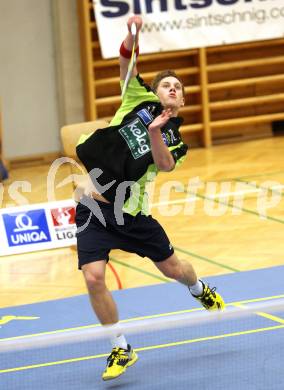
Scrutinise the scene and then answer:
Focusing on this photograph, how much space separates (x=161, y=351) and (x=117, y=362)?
54 centimetres

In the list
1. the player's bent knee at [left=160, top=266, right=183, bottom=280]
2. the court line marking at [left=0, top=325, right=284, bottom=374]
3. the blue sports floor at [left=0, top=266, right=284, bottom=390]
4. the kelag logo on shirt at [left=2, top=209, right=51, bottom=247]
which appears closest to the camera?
the blue sports floor at [left=0, top=266, right=284, bottom=390]

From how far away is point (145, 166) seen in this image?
5.90 metres

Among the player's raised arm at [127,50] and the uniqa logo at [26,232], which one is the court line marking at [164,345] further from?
the uniqa logo at [26,232]

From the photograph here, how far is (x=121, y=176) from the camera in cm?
589

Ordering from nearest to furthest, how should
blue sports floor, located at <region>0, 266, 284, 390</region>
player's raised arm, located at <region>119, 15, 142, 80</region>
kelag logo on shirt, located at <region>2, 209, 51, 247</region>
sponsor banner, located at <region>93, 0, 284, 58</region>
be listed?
player's raised arm, located at <region>119, 15, 142, 80</region> < blue sports floor, located at <region>0, 266, 284, 390</region> < kelag logo on shirt, located at <region>2, 209, 51, 247</region> < sponsor banner, located at <region>93, 0, 284, 58</region>

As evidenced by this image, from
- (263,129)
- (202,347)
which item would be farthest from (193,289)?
(263,129)

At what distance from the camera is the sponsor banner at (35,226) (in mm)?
8930

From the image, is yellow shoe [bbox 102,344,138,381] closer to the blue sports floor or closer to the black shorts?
the blue sports floor

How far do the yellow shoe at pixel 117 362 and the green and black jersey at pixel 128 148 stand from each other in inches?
35.1

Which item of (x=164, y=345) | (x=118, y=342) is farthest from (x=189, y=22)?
(x=118, y=342)

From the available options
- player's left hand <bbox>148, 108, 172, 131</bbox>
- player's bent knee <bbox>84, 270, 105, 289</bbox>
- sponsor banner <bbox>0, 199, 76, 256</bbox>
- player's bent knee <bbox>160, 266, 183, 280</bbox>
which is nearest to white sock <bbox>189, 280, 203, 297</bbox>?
player's bent knee <bbox>160, 266, 183, 280</bbox>

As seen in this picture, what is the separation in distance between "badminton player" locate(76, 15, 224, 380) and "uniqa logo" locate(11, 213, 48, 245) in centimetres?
298

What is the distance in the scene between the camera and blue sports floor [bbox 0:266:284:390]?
5.77 metres

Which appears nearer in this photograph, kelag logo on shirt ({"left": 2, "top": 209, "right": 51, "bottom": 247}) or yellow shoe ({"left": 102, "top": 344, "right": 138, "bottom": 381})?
yellow shoe ({"left": 102, "top": 344, "right": 138, "bottom": 381})
